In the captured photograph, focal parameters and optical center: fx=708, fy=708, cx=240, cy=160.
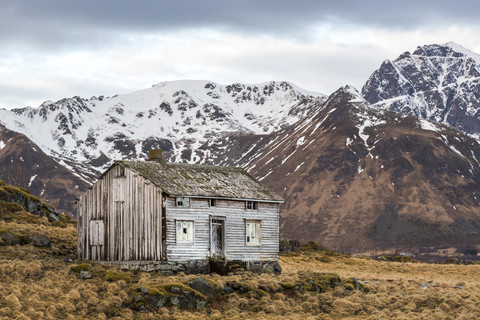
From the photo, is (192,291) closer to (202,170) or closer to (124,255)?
(124,255)

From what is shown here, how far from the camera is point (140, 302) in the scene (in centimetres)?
3738

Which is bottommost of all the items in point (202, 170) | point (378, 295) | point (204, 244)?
point (378, 295)

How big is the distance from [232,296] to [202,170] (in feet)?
50.6

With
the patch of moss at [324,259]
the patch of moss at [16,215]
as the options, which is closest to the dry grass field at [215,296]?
the patch of moss at [16,215]

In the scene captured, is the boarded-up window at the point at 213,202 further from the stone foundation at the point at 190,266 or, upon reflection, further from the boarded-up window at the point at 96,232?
the boarded-up window at the point at 96,232

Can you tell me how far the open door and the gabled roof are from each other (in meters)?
1.99

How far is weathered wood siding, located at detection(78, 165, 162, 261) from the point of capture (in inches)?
1879

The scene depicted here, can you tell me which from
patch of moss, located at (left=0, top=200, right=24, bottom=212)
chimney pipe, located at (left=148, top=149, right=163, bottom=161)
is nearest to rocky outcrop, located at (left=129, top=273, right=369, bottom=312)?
chimney pipe, located at (left=148, top=149, right=163, bottom=161)

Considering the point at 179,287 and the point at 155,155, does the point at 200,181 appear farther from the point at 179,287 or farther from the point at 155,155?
the point at 179,287

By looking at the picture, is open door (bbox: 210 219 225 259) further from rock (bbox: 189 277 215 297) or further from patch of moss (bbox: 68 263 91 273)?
patch of moss (bbox: 68 263 91 273)

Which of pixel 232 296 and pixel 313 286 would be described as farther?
pixel 313 286

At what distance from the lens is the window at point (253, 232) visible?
5306cm

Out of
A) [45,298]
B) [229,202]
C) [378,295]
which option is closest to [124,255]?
[229,202]

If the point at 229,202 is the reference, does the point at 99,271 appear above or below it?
below
